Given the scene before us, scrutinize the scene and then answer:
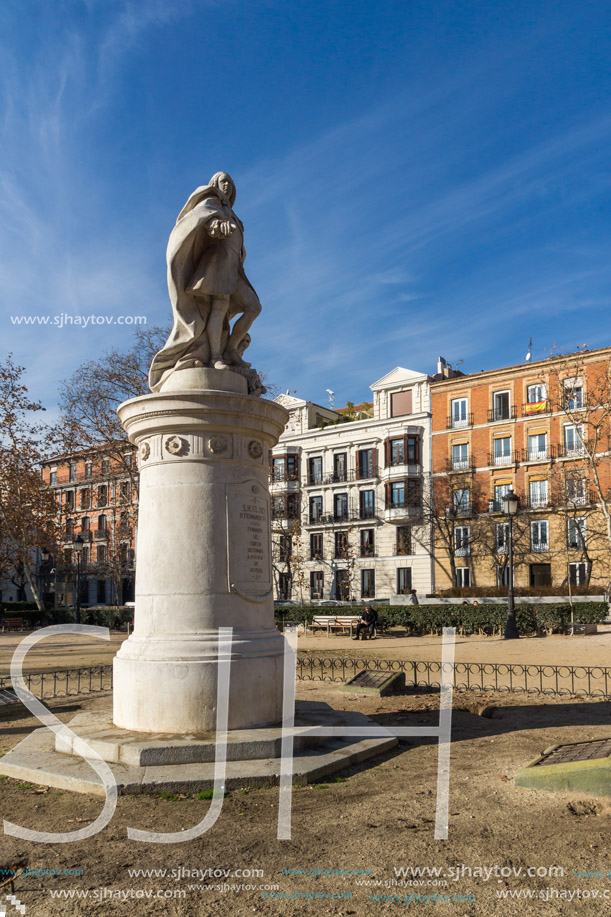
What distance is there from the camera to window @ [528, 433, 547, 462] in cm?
4206

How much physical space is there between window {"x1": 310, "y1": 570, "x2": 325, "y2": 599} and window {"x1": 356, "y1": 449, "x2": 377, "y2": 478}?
7115mm

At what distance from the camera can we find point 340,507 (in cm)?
4978

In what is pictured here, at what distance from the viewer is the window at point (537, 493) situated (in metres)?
41.6

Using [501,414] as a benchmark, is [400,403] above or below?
above

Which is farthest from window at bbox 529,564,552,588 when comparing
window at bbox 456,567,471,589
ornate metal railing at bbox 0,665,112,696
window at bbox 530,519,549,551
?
ornate metal railing at bbox 0,665,112,696

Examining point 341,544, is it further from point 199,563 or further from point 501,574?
point 199,563

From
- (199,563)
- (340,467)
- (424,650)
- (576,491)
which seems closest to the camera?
(199,563)

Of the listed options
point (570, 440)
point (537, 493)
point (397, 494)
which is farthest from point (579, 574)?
point (397, 494)

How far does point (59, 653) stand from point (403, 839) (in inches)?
672

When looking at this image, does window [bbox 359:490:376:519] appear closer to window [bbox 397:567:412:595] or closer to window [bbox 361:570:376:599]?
window [bbox 361:570:376:599]

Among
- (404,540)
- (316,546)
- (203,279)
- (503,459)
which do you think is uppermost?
(503,459)

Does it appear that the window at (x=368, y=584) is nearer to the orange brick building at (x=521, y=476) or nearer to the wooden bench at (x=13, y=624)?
the orange brick building at (x=521, y=476)

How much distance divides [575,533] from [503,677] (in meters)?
Answer: 29.6

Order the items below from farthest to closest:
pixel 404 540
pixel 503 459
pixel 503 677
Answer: pixel 404 540, pixel 503 459, pixel 503 677
